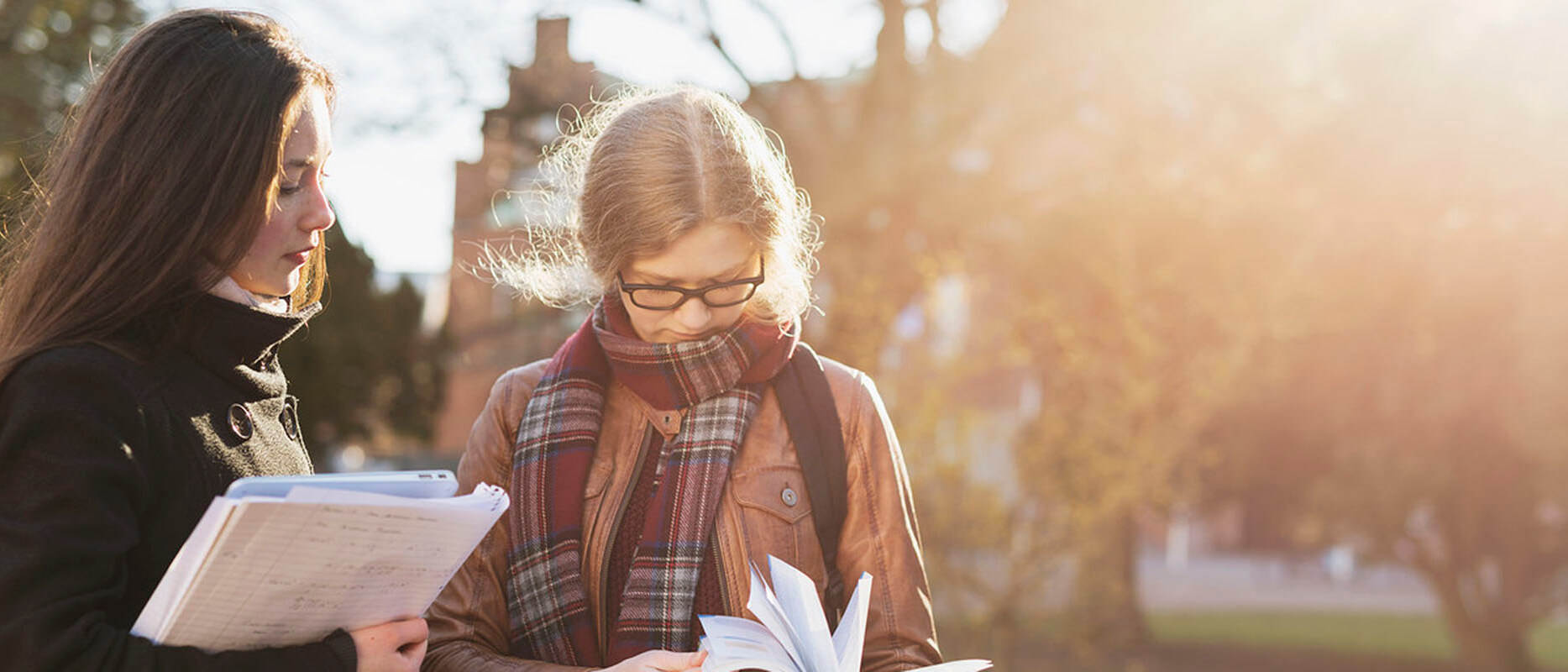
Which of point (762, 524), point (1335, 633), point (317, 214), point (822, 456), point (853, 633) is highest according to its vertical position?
point (317, 214)

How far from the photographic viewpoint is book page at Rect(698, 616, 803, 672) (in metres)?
1.84

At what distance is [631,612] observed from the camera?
226 cm

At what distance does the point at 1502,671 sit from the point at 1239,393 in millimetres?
3830

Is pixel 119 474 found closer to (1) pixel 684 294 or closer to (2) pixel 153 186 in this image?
(2) pixel 153 186

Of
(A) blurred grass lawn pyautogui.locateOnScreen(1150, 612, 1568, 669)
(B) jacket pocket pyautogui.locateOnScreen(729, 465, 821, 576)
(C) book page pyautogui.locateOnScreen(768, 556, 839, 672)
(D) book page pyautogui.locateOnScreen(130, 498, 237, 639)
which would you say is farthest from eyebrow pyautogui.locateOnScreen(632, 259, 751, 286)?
(A) blurred grass lawn pyautogui.locateOnScreen(1150, 612, 1568, 669)

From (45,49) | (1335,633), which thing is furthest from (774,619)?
(1335,633)

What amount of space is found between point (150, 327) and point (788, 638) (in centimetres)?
92

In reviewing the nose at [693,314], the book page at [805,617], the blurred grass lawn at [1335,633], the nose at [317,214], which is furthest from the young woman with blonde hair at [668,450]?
the blurred grass lawn at [1335,633]

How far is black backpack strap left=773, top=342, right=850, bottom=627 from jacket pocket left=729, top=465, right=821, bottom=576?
18 millimetres

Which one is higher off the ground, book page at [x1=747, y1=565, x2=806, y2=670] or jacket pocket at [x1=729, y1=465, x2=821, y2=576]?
jacket pocket at [x1=729, y1=465, x2=821, y2=576]

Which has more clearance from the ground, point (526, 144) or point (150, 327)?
point (526, 144)

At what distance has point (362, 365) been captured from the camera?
1777 centimetres

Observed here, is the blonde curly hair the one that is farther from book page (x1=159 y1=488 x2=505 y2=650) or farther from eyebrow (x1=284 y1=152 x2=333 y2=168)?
book page (x1=159 y1=488 x2=505 y2=650)

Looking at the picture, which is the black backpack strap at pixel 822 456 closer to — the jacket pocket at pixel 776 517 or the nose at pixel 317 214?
the jacket pocket at pixel 776 517
